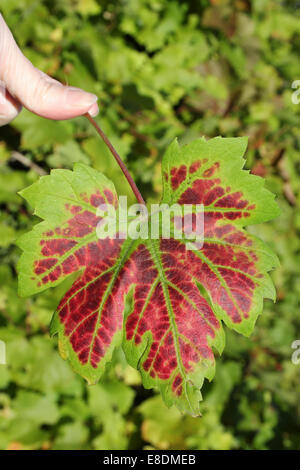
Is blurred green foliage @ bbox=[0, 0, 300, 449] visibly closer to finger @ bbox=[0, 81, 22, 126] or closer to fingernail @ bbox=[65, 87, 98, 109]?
finger @ bbox=[0, 81, 22, 126]

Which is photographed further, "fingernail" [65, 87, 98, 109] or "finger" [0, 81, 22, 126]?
"finger" [0, 81, 22, 126]

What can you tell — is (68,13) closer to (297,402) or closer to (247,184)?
(247,184)

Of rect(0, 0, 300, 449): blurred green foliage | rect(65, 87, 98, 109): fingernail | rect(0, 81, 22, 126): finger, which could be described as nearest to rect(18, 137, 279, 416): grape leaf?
rect(65, 87, 98, 109): fingernail

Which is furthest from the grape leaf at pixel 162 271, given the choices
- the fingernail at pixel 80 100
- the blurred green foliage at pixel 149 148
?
the blurred green foliage at pixel 149 148

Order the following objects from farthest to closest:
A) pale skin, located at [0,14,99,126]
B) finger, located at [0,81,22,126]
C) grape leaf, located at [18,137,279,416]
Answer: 1. finger, located at [0,81,22,126]
2. pale skin, located at [0,14,99,126]
3. grape leaf, located at [18,137,279,416]

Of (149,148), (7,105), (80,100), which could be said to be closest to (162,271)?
(80,100)
